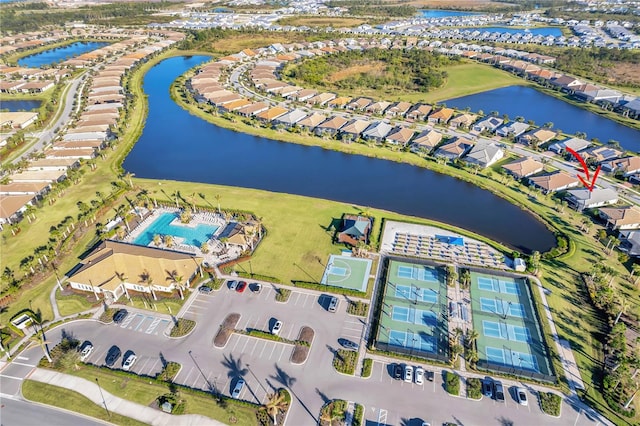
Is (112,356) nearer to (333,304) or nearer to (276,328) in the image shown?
(276,328)

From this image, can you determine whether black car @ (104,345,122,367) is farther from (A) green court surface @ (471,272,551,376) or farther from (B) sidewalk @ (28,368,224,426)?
(A) green court surface @ (471,272,551,376)

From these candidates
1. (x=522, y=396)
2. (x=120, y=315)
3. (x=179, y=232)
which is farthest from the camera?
(x=179, y=232)

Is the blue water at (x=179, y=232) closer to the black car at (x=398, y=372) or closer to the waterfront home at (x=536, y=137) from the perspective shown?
the black car at (x=398, y=372)

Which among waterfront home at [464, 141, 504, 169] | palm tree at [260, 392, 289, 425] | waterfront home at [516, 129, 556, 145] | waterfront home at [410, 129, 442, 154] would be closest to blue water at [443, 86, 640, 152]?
waterfront home at [516, 129, 556, 145]

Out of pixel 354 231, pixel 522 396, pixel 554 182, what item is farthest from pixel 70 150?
pixel 554 182

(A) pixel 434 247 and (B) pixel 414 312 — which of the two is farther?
(A) pixel 434 247

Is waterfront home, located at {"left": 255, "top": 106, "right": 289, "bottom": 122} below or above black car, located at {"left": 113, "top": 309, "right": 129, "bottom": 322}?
above

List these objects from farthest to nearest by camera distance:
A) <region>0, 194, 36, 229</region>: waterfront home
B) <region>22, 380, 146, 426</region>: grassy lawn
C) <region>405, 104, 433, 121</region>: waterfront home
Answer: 1. <region>405, 104, 433, 121</region>: waterfront home
2. <region>0, 194, 36, 229</region>: waterfront home
3. <region>22, 380, 146, 426</region>: grassy lawn

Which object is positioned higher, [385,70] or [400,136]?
[385,70]
